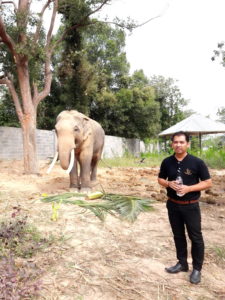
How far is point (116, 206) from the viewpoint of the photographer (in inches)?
185

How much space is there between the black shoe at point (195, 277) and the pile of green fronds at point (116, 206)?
155 centimetres

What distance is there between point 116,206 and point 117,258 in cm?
164

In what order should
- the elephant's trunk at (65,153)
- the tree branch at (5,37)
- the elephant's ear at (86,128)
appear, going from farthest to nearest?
the tree branch at (5,37) < the elephant's ear at (86,128) < the elephant's trunk at (65,153)

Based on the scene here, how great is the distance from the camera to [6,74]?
36.3 feet

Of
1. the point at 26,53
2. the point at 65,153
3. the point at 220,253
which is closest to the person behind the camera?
the point at 220,253

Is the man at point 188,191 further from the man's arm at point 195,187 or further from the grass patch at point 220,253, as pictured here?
the grass patch at point 220,253

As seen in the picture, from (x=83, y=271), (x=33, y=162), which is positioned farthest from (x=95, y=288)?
(x=33, y=162)

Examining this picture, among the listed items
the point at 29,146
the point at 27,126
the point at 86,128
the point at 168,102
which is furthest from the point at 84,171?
the point at 168,102

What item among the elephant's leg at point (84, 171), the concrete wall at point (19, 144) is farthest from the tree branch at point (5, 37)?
the elephant's leg at point (84, 171)

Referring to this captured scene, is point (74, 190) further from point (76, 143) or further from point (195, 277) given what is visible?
point (195, 277)

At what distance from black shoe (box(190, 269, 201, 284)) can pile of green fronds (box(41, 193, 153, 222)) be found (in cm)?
155

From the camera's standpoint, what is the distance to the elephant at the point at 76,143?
5352 mm

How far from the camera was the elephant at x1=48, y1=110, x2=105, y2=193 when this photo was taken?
17.6 feet

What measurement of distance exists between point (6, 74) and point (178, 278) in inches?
399
